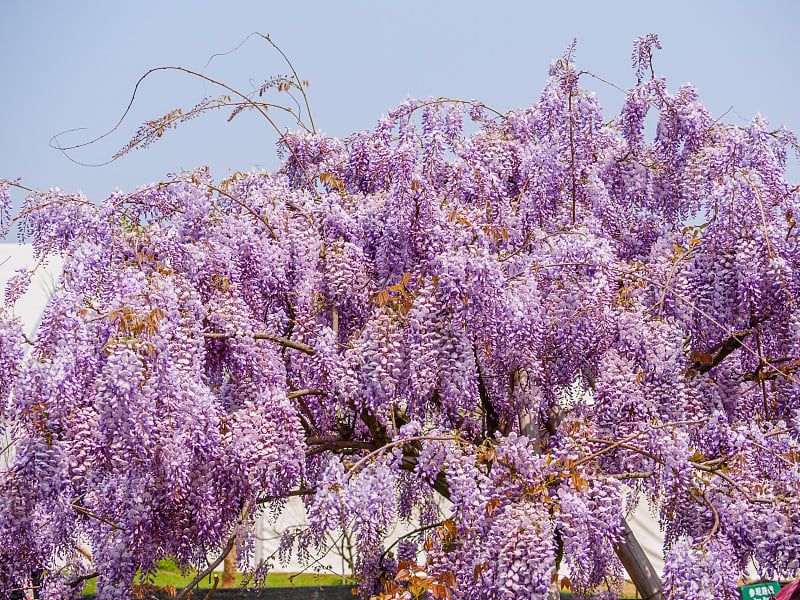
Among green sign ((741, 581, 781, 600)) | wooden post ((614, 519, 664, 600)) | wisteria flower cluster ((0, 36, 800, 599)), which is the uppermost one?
wisteria flower cluster ((0, 36, 800, 599))

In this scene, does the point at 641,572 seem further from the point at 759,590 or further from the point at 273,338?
the point at 273,338

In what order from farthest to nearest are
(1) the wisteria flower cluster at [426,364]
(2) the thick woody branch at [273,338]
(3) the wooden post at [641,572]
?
1. (3) the wooden post at [641,572]
2. (2) the thick woody branch at [273,338]
3. (1) the wisteria flower cluster at [426,364]

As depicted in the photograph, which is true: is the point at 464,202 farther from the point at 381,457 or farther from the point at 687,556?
the point at 687,556

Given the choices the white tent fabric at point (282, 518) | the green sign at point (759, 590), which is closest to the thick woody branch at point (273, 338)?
the green sign at point (759, 590)

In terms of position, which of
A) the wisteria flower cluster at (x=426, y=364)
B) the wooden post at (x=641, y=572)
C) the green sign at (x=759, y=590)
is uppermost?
the wisteria flower cluster at (x=426, y=364)

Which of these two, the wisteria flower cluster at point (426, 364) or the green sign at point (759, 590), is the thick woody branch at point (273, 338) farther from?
the green sign at point (759, 590)

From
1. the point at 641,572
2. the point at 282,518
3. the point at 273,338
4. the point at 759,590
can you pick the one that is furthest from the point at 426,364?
the point at 282,518

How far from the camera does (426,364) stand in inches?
161

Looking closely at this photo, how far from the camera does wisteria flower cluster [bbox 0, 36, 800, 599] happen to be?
377 centimetres

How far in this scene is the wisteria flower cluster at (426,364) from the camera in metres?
3.77

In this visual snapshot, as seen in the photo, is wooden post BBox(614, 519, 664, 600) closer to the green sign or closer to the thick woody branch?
the green sign

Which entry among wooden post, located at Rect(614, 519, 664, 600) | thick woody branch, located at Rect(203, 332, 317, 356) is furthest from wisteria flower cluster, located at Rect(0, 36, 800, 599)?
wooden post, located at Rect(614, 519, 664, 600)

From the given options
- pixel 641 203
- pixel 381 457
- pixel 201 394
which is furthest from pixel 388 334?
pixel 641 203

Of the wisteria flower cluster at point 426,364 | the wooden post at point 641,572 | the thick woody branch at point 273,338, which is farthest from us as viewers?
the wooden post at point 641,572
